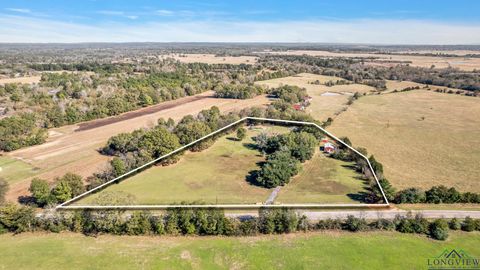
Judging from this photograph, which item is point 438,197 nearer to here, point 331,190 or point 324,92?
point 331,190

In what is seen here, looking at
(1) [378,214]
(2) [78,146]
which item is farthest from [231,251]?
(2) [78,146]

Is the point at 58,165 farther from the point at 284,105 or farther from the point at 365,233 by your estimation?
the point at 284,105

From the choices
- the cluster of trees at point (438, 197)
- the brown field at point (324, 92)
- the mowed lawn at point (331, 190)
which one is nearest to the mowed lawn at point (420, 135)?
the cluster of trees at point (438, 197)

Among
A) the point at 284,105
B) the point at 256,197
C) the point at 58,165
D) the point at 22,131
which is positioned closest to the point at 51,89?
the point at 22,131

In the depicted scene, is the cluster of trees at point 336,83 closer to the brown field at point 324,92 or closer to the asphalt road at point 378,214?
the brown field at point 324,92

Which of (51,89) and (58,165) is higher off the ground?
(51,89)

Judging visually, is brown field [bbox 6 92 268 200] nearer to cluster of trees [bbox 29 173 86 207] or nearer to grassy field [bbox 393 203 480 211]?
cluster of trees [bbox 29 173 86 207]

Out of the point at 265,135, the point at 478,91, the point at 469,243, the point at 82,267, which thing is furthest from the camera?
the point at 478,91
